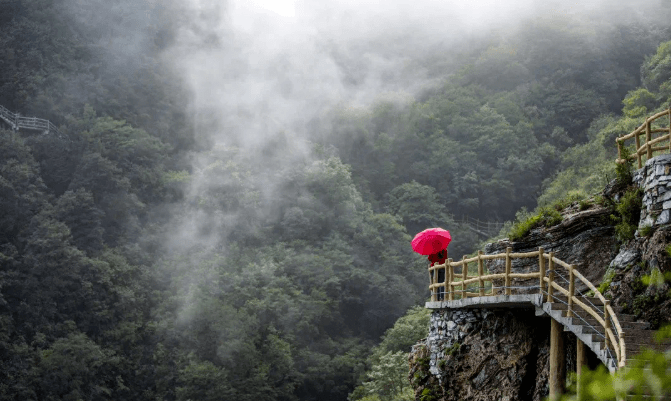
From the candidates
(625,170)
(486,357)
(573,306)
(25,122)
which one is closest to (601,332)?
(573,306)

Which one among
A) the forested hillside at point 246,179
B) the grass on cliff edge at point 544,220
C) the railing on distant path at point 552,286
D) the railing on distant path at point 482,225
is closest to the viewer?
the railing on distant path at point 552,286

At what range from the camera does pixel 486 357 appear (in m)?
13.3

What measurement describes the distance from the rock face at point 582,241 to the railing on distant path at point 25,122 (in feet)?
108

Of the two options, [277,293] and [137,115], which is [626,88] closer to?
[277,293]

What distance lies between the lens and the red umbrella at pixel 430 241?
1486 centimetres

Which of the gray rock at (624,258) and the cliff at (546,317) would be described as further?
the gray rock at (624,258)

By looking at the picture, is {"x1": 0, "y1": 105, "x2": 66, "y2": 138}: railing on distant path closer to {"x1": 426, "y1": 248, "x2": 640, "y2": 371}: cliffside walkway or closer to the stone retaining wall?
{"x1": 426, "y1": 248, "x2": 640, "y2": 371}: cliffside walkway

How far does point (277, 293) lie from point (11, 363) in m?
11.6

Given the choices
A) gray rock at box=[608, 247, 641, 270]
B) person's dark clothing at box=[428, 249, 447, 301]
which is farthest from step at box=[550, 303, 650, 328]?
person's dark clothing at box=[428, 249, 447, 301]

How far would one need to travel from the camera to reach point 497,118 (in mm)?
46375

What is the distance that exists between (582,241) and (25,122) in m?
35.7

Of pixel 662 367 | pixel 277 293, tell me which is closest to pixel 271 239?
pixel 277 293

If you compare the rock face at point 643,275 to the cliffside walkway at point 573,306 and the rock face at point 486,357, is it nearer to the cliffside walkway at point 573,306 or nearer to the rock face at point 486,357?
the cliffside walkway at point 573,306

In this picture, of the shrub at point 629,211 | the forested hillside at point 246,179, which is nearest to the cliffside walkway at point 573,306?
the shrub at point 629,211
